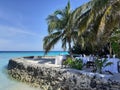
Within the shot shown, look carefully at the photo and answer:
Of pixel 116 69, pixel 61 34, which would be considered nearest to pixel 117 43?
pixel 116 69

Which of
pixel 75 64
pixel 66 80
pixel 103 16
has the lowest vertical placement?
pixel 66 80

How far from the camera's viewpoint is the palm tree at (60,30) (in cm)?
2184

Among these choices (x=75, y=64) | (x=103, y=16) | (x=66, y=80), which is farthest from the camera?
(x=75, y=64)

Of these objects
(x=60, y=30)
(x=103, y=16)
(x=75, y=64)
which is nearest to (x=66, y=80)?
(x=75, y=64)

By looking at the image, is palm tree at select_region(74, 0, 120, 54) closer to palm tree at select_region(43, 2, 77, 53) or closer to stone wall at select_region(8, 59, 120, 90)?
stone wall at select_region(8, 59, 120, 90)

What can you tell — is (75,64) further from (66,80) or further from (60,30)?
(60,30)

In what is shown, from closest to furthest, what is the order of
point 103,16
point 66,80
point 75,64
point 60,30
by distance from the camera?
point 103,16 < point 66,80 < point 75,64 < point 60,30

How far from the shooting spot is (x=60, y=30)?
74.4 feet

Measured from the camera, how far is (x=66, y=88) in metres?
13.2

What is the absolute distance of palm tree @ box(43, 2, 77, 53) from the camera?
21.8 m

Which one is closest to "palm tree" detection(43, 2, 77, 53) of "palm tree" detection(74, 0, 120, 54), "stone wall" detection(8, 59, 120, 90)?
"stone wall" detection(8, 59, 120, 90)

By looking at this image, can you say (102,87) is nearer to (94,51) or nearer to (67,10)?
(67,10)

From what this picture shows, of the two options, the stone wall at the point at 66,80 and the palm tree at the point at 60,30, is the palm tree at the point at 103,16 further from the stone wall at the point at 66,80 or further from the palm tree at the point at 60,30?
the palm tree at the point at 60,30

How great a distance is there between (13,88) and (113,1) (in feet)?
25.9
